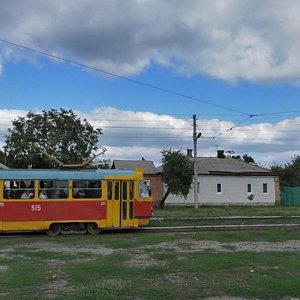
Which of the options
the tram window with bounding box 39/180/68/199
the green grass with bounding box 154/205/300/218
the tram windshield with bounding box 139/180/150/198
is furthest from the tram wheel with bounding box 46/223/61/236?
the green grass with bounding box 154/205/300/218

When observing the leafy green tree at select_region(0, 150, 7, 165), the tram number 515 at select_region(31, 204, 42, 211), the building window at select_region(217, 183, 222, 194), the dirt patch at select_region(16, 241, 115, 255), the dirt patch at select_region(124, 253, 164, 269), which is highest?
the leafy green tree at select_region(0, 150, 7, 165)

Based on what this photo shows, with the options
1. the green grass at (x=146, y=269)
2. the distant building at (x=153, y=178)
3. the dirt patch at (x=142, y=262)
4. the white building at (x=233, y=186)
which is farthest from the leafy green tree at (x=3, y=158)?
the dirt patch at (x=142, y=262)

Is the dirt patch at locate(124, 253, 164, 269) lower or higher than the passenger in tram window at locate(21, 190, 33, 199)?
lower

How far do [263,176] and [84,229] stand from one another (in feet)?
117

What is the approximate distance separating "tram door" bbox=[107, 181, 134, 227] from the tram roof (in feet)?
1.44

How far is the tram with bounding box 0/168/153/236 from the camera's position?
18.8 metres

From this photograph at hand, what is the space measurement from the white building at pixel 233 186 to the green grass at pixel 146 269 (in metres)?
33.6

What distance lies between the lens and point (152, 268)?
10.6 m

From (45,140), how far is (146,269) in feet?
146

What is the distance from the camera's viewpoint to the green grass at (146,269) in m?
8.15

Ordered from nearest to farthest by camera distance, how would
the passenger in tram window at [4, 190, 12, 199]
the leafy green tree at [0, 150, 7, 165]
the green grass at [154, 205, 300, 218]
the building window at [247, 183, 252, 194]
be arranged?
the passenger in tram window at [4, 190, 12, 199]
the green grass at [154, 205, 300, 218]
the building window at [247, 183, 252, 194]
the leafy green tree at [0, 150, 7, 165]

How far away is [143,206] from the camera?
1973 centimetres

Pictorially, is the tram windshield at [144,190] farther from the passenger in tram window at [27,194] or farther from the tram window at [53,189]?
the passenger in tram window at [27,194]

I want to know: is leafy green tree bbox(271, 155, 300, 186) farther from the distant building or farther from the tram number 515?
the tram number 515
